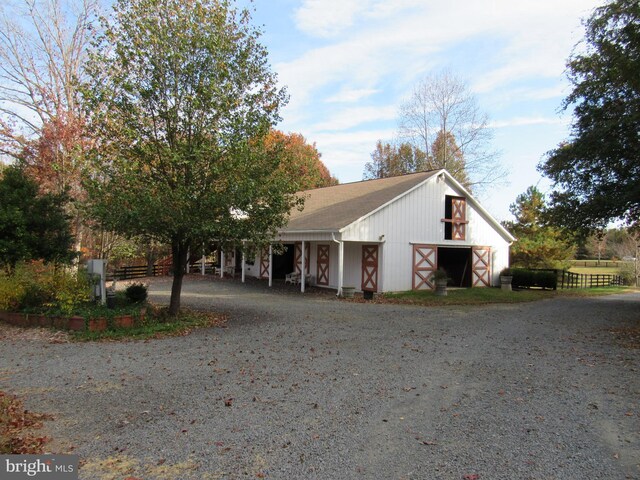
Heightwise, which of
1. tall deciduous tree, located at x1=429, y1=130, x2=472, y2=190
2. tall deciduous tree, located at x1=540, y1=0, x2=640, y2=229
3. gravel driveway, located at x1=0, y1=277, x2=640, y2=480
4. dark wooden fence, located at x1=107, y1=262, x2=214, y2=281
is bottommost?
gravel driveway, located at x1=0, y1=277, x2=640, y2=480

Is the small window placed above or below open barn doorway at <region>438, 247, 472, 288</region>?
above

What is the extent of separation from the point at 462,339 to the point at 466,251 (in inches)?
546

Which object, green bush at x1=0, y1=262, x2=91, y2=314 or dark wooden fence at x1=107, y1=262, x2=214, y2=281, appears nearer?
green bush at x1=0, y1=262, x2=91, y2=314

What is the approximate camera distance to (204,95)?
390 inches

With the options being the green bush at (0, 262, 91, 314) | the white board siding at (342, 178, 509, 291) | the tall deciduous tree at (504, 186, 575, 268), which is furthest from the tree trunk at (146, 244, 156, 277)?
the tall deciduous tree at (504, 186, 575, 268)

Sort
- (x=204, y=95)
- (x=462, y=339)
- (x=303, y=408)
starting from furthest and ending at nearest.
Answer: (x=204, y=95) → (x=462, y=339) → (x=303, y=408)

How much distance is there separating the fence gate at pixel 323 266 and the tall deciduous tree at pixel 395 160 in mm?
20751

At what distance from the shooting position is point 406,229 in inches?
731

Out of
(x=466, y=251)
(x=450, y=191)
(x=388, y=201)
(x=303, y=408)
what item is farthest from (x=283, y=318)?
(x=466, y=251)

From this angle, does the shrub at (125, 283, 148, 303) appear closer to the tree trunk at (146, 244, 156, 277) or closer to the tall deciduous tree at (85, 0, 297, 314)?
the tall deciduous tree at (85, 0, 297, 314)

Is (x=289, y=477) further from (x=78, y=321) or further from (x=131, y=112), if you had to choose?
(x=131, y=112)

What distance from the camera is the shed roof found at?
700 inches

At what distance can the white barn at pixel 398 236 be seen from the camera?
1773cm

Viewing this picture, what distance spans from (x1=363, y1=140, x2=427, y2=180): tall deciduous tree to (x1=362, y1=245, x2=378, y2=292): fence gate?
21.8 m
